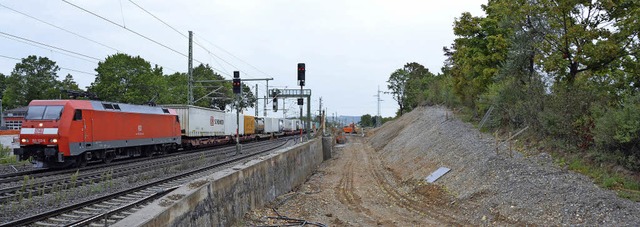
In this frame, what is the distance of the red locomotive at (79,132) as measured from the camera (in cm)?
1653

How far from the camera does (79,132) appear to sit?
56.5ft

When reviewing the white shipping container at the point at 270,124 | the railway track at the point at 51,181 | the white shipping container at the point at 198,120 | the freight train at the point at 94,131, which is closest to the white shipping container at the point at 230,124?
the white shipping container at the point at 198,120

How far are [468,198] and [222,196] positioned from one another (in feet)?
24.1

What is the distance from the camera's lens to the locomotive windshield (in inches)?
664

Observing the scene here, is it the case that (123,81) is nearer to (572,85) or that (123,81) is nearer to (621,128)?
(572,85)

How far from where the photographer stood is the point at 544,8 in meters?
15.7

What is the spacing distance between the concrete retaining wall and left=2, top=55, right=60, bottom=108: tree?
201ft

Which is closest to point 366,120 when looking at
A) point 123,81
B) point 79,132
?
point 123,81

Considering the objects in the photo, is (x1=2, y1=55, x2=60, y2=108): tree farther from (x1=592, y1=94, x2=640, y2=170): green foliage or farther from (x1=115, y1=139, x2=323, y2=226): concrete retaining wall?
(x1=592, y1=94, x2=640, y2=170): green foliage

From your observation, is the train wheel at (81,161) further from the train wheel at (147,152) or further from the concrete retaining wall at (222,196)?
the concrete retaining wall at (222,196)

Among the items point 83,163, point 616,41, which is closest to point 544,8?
point 616,41

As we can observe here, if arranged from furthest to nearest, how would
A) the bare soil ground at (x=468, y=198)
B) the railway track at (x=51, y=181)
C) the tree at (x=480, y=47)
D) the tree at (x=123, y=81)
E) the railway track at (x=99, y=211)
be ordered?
1. the tree at (x=123, y=81)
2. the tree at (x=480, y=47)
3. the railway track at (x=51, y=181)
4. the bare soil ground at (x=468, y=198)
5. the railway track at (x=99, y=211)

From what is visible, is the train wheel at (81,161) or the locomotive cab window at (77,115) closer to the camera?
the locomotive cab window at (77,115)

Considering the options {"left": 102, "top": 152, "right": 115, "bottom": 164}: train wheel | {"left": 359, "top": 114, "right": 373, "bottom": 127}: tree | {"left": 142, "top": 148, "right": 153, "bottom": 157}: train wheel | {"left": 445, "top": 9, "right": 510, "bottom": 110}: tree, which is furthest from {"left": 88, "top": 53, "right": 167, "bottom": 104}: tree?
{"left": 359, "top": 114, "right": 373, "bottom": 127}: tree
